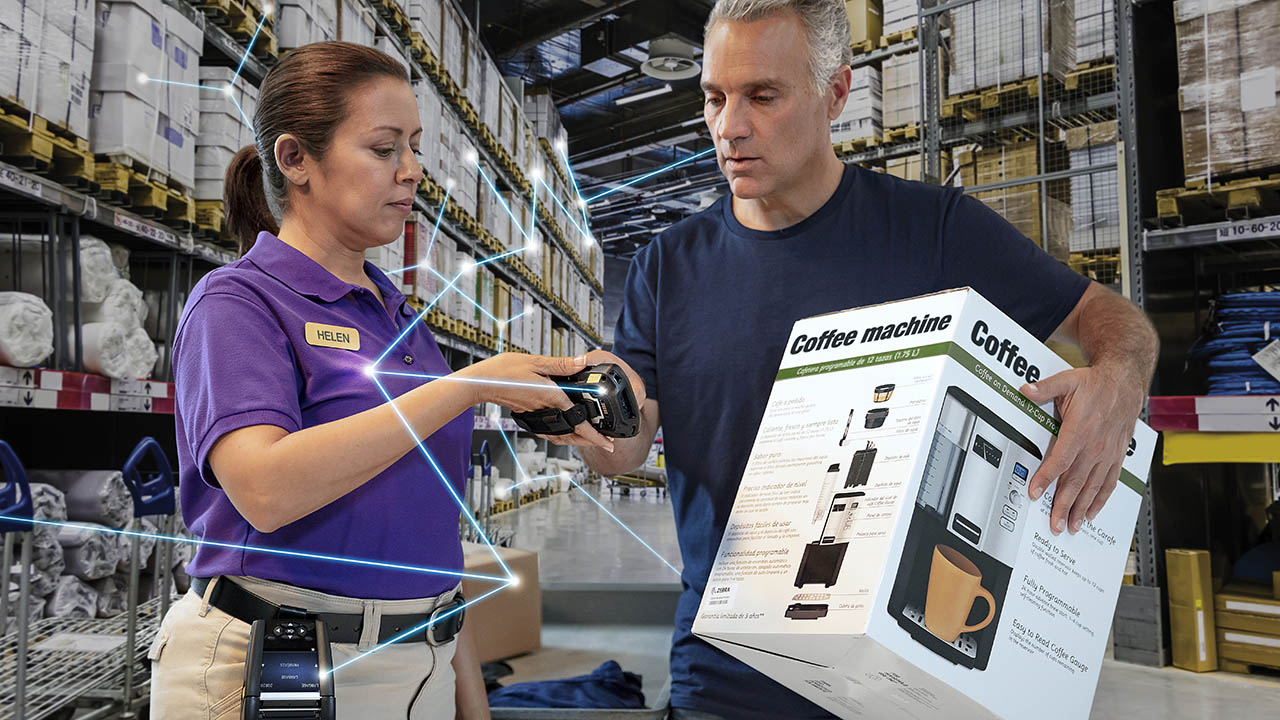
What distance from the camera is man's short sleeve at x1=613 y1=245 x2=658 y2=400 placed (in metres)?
1.36

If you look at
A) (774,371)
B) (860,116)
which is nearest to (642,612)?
(774,371)

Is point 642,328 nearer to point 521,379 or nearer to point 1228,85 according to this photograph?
point 521,379

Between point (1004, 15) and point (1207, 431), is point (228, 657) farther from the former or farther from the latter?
point (1004, 15)

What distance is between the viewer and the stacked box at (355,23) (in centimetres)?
539

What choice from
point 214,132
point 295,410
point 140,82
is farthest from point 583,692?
point 214,132

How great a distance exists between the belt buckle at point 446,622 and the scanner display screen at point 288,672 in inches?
Result: 8.0

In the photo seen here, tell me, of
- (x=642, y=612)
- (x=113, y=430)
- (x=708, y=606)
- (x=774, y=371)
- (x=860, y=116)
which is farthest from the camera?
(x=860, y=116)

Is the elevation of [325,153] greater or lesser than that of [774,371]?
greater

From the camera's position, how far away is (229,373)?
99cm

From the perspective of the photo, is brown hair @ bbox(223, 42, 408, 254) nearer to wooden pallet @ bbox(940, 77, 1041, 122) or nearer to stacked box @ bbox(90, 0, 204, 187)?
stacked box @ bbox(90, 0, 204, 187)

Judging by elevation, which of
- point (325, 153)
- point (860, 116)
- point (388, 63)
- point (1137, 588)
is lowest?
point (1137, 588)

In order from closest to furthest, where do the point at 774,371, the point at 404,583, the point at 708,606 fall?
the point at 708,606 → the point at 404,583 → the point at 774,371

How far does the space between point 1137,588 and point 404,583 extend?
401 cm

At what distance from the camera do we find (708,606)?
1.01 meters
